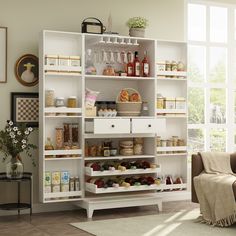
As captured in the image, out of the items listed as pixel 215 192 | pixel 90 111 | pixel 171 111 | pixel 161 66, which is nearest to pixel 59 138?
pixel 90 111

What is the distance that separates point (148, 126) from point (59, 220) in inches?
58.3

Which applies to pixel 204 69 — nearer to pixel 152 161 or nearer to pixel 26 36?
pixel 152 161

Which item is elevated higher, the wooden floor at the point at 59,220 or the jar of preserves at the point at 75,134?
the jar of preserves at the point at 75,134

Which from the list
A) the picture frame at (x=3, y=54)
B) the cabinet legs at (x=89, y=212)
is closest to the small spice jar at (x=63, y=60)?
the picture frame at (x=3, y=54)

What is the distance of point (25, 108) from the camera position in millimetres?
6262

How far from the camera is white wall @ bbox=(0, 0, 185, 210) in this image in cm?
622

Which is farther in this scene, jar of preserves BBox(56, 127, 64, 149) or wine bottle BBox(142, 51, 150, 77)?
wine bottle BBox(142, 51, 150, 77)

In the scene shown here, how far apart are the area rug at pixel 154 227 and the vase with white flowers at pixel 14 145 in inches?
32.9

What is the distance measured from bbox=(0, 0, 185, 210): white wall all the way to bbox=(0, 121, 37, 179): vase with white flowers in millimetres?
281

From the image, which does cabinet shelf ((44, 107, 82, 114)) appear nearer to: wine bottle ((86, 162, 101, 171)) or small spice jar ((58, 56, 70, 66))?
small spice jar ((58, 56, 70, 66))

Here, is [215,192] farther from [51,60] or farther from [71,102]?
[51,60]

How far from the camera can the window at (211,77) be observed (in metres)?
7.45

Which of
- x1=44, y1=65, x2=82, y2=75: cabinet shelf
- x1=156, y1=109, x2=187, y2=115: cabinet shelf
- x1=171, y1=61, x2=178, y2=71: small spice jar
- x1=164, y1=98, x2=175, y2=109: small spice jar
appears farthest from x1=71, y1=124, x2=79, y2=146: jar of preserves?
x1=171, y1=61, x2=178, y2=71: small spice jar

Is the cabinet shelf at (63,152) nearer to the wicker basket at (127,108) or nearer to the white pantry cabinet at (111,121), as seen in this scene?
the white pantry cabinet at (111,121)
